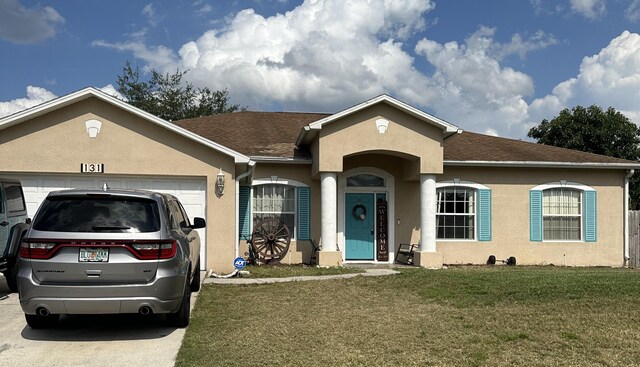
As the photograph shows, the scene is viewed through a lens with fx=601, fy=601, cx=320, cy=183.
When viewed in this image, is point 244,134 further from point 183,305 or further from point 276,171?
point 183,305

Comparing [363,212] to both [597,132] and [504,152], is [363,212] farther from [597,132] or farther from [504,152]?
[597,132]

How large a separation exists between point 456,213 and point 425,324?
9944 mm

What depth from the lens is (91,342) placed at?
701cm

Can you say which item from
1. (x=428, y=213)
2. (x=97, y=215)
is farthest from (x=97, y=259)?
(x=428, y=213)

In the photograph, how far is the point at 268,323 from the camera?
809 centimetres

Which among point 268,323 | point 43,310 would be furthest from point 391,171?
point 43,310

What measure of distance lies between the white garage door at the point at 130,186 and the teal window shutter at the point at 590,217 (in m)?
11.3

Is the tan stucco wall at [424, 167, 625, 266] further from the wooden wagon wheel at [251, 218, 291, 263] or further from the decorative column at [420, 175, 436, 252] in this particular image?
the wooden wagon wheel at [251, 218, 291, 263]

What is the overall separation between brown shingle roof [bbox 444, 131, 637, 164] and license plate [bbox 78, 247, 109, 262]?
470 inches

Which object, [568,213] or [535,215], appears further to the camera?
[568,213]

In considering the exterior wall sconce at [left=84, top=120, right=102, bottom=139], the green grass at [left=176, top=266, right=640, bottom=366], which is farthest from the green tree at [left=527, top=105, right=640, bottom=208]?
the exterior wall sconce at [left=84, top=120, right=102, bottom=139]

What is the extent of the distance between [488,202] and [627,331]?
1066 cm

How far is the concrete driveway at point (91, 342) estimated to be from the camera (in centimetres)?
627

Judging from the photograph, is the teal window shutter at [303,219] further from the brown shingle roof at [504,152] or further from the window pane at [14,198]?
the window pane at [14,198]
